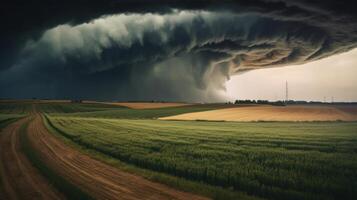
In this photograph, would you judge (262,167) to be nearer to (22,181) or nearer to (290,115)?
(22,181)

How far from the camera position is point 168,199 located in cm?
976

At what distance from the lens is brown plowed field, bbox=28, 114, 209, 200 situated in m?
10.2

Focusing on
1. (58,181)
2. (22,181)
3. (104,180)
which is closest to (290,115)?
(104,180)

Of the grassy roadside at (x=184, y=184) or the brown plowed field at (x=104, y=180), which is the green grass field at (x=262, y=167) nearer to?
the grassy roadside at (x=184, y=184)

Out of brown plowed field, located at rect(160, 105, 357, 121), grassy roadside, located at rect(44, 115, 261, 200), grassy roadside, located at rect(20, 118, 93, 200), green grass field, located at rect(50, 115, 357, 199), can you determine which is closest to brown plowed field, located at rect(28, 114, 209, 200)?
grassy roadside, located at rect(20, 118, 93, 200)

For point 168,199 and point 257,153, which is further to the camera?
point 257,153

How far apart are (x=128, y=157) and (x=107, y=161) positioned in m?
1.35

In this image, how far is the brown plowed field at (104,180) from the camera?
10.2 meters

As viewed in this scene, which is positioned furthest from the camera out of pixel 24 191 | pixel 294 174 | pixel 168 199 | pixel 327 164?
pixel 327 164

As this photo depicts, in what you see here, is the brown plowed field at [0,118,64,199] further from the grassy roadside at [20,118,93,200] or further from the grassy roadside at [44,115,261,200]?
the grassy roadside at [44,115,261,200]

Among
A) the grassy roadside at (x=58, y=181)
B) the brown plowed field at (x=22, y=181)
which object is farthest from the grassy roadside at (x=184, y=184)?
the brown plowed field at (x=22, y=181)

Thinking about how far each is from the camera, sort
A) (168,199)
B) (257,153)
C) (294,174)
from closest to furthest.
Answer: (168,199), (294,174), (257,153)

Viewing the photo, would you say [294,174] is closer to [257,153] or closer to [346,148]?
[257,153]

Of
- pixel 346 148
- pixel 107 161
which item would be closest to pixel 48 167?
pixel 107 161
